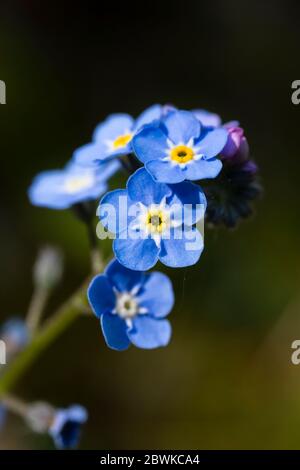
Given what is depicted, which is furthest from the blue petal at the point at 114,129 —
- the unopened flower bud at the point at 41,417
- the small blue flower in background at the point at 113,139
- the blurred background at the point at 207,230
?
the blurred background at the point at 207,230

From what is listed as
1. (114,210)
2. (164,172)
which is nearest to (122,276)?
(114,210)

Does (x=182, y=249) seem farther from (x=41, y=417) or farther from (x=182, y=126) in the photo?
(x=41, y=417)

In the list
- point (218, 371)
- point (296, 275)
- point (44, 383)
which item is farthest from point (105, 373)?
point (296, 275)

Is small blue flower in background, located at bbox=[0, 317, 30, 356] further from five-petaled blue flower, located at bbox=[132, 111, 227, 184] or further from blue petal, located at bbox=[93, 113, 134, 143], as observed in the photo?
five-petaled blue flower, located at bbox=[132, 111, 227, 184]

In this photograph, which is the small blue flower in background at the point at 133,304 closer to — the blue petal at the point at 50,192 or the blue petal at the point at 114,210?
the blue petal at the point at 114,210

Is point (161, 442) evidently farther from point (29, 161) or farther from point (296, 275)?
point (29, 161)

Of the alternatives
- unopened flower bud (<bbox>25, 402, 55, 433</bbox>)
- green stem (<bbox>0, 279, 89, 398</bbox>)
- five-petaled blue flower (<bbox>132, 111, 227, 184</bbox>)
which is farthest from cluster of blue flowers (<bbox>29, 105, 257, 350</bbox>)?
unopened flower bud (<bbox>25, 402, 55, 433</bbox>)
